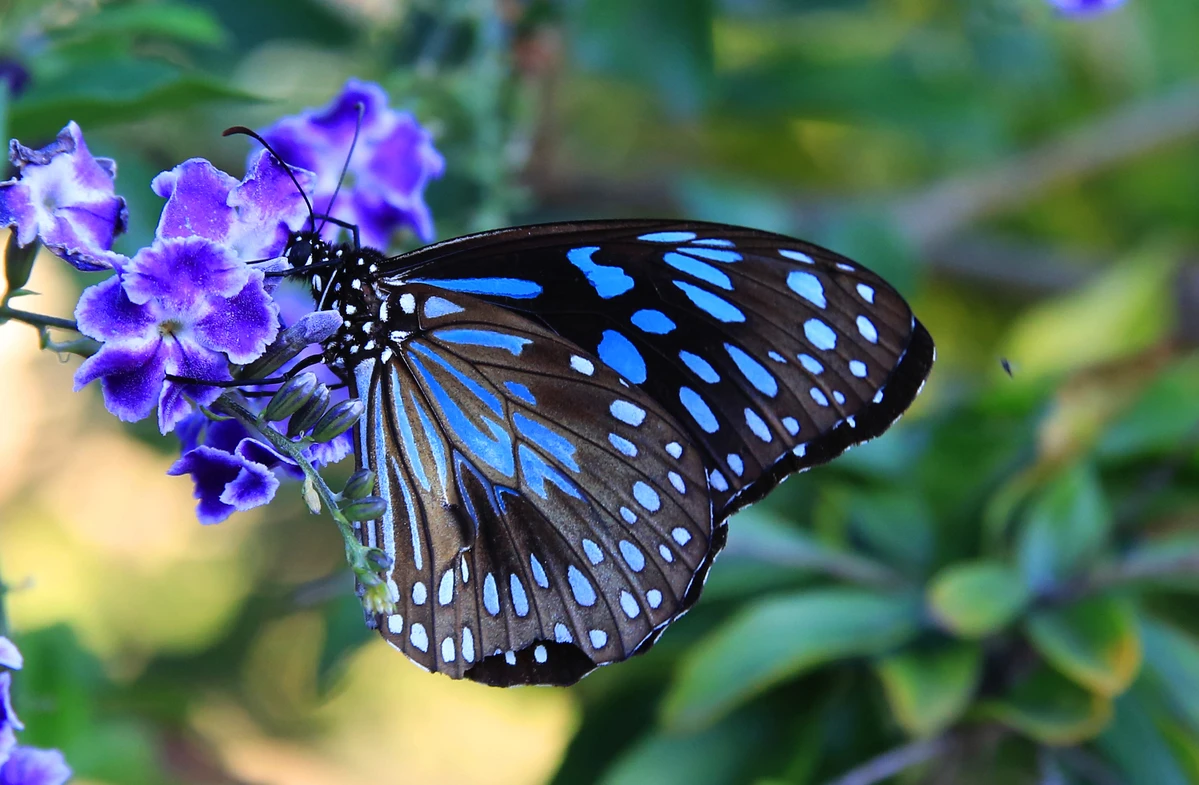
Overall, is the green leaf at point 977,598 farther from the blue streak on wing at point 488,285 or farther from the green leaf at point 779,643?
the blue streak on wing at point 488,285

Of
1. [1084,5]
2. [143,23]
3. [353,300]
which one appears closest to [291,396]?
[353,300]

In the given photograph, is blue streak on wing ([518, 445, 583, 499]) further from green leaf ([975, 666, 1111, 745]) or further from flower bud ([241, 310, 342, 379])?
green leaf ([975, 666, 1111, 745])

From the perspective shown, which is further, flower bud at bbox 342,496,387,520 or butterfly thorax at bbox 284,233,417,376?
butterfly thorax at bbox 284,233,417,376

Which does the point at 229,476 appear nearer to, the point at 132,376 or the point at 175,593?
the point at 132,376

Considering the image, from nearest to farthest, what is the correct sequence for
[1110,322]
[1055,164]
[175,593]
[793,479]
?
1. [793,479]
2. [1110,322]
3. [1055,164]
4. [175,593]

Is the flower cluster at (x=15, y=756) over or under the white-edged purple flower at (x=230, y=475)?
under

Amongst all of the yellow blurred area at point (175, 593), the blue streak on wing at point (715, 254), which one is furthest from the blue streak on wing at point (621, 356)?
the yellow blurred area at point (175, 593)

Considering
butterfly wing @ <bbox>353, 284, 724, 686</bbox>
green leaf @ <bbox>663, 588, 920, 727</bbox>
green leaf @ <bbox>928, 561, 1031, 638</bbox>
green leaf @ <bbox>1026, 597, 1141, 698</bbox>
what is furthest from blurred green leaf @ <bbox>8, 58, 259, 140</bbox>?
green leaf @ <bbox>1026, 597, 1141, 698</bbox>
